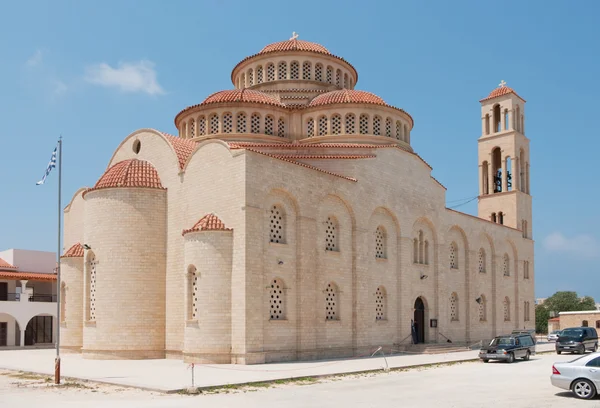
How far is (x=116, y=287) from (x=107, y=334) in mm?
2001

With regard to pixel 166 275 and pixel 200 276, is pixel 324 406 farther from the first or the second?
pixel 166 275

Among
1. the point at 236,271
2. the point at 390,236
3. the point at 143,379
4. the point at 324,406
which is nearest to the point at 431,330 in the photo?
the point at 390,236

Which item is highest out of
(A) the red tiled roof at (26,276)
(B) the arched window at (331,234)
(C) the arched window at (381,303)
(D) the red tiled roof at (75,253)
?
(B) the arched window at (331,234)

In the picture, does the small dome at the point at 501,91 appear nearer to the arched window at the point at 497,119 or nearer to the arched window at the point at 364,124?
the arched window at the point at 497,119

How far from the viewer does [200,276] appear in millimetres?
26000

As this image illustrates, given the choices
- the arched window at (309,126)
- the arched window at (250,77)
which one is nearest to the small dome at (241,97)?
the arched window at (309,126)

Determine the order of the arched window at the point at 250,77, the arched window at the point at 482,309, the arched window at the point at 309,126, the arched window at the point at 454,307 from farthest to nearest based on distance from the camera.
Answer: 1. the arched window at the point at 482,309
2. the arched window at the point at 250,77
3. the arched window at the point at 454,307
4. the arched window at the point at 309,126

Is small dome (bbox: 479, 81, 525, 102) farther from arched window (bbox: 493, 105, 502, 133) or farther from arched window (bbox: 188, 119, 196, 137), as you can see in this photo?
arched window (bbox: 188, 119, 196, 137)

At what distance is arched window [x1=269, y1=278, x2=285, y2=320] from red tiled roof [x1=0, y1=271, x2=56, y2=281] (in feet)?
73.4

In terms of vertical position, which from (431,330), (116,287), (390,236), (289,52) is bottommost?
(431,330)

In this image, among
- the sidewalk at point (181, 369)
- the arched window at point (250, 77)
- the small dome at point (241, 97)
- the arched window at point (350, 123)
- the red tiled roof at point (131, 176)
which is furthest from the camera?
the arched window at point (250, 77)

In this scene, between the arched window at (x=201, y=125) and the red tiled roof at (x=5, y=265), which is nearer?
the arched window at (x=201, y=125)

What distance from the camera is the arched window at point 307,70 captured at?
3953 cm

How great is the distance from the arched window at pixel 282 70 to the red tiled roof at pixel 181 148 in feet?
32.1
